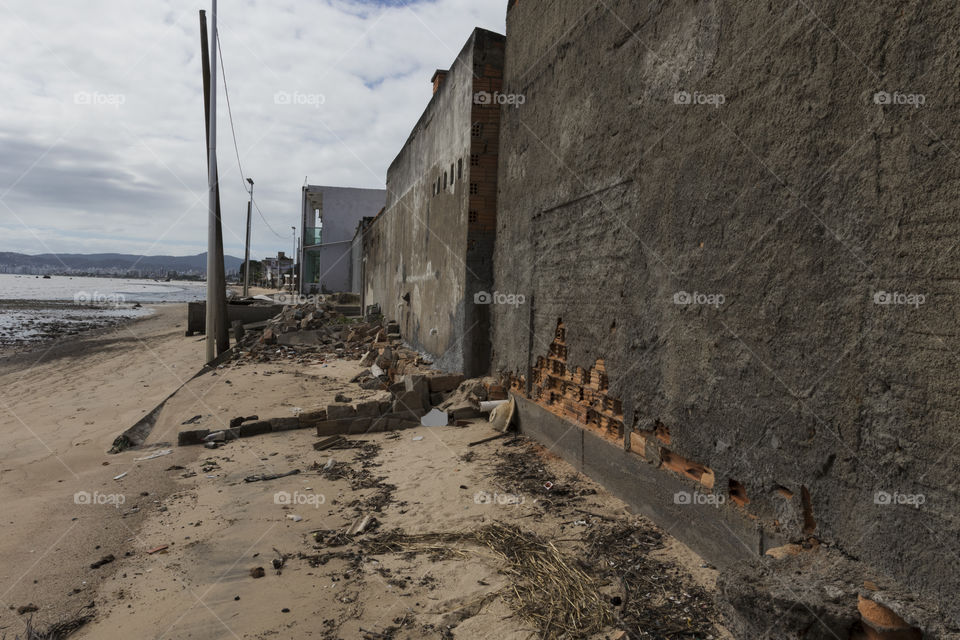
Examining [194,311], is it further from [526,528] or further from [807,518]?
[807,518]


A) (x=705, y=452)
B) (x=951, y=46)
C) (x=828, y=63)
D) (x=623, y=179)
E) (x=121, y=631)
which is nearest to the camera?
(x=951, y=46)

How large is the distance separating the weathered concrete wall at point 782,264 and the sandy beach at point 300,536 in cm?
73

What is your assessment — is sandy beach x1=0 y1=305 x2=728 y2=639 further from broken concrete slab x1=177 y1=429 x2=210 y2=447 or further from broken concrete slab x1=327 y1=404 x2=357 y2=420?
broken concrete slab x1=327 y1=404 x2=357 y2=420

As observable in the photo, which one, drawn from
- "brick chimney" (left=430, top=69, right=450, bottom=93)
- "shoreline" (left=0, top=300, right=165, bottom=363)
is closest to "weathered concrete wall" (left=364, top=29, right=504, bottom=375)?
"brick chimney" (left=430, top=69, right=450, bottom=93)

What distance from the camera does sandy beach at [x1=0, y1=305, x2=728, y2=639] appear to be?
3.07 m

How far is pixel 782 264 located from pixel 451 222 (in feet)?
21.4

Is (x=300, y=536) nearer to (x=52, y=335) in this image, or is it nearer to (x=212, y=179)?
(x=212, y=179)

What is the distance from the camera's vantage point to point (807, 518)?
262cm

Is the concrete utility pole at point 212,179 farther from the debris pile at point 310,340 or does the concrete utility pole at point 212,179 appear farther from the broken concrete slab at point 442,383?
the broken concrete slab at point 442,383

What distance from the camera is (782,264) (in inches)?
108

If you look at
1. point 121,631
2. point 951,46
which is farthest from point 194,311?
point 951,46

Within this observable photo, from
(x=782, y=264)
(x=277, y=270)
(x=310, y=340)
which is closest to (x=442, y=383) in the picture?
(x=782, y=264)

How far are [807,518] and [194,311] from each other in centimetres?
2082

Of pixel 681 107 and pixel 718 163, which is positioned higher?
pixel 681 107
